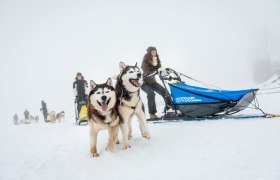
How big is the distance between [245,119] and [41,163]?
12.7 ft

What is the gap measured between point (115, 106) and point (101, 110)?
422 millimetres

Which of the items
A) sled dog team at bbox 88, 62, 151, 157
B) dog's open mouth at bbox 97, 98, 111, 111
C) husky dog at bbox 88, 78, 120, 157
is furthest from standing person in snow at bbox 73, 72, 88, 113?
dog's open mouth at bbox 97, 98, 111, 111

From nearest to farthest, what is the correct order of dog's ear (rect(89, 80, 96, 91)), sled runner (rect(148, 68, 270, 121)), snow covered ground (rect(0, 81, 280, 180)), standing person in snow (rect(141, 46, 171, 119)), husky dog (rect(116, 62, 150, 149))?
1. snow covered ground (rect(0, 81, 280, 180))
2. dog's ear (rect(89, 80, 96, 91))
3. husky dog (rect(116, 62, 150, 149))
4. sled runner (rect(148, 68, 270, 121))
5. standing person in snow (rect(141, 46, 171, 119))

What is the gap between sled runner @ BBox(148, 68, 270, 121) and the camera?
4.74 meters

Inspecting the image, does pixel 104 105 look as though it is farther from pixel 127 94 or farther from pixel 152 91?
pixel 152 91

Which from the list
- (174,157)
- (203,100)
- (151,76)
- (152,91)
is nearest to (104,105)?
(174,157)

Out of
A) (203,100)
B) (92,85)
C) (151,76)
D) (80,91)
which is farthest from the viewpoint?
(80,91)

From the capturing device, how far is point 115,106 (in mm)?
3758

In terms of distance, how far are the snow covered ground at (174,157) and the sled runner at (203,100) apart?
0.40 metres

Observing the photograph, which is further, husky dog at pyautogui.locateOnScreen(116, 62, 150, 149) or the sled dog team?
husky dog at pyautogui.locateOnScreen(116, 62, 150, 149)

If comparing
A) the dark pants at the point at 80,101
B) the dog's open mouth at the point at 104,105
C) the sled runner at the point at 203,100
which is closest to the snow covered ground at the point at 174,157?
the sled runner at the point at 203,100

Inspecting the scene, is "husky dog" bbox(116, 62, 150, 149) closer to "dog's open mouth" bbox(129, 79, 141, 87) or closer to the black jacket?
"dog's open mouth" bbox(129, 79, 141, 87)

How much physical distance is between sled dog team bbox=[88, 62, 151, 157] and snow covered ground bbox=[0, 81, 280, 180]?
0.26 metres

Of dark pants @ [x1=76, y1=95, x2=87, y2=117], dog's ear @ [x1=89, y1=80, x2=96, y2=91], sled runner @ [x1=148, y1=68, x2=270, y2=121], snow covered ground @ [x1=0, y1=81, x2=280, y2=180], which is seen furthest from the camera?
dark pants @ [x1=76, y1=95, x2=87, y2=117]
